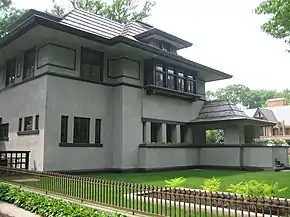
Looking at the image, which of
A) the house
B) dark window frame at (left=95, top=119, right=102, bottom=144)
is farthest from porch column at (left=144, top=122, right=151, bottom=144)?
dark window frame at (left=95, top=119, right=102, bottom=144)

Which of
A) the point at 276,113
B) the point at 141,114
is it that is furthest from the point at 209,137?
the point at 276,113

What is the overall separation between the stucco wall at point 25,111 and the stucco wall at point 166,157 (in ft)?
18.2

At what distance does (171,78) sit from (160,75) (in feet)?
3.61

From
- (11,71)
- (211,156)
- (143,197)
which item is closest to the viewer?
(143,197)

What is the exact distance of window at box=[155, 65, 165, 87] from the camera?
762 inches

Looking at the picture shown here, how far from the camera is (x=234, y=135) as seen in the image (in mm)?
19984

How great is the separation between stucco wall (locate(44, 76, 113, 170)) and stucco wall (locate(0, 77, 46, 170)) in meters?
0.37

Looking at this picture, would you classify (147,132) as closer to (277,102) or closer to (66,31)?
(66,31)

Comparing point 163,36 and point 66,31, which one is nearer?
point 66,31

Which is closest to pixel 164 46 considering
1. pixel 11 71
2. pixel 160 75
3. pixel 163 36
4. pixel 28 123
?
pixel 163 36

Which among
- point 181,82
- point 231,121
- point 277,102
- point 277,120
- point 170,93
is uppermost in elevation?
point 277,102

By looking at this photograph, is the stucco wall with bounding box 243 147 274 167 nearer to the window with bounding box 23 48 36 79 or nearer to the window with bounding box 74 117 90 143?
the window with bounding box 74 117 90 143

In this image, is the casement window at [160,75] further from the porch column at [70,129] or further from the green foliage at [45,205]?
the green foliage at [45,205]

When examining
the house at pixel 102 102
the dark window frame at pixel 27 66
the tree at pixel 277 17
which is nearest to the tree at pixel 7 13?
the house at pixel 102 102
